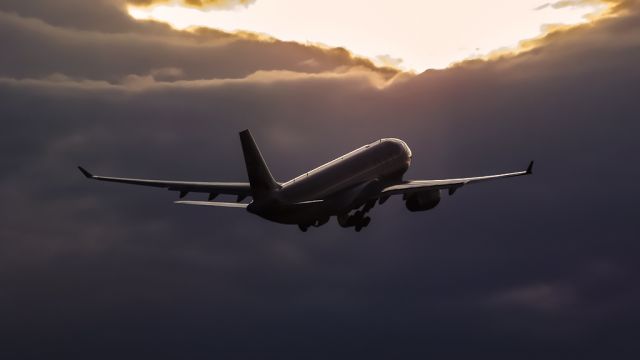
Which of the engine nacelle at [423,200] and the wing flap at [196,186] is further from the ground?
the wing flap at [196,186]

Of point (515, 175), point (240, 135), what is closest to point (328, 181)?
point (240, 135)

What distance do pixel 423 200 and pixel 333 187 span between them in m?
12.0

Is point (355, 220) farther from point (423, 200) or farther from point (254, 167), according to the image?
point (254, 167)

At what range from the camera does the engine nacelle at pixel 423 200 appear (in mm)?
92250

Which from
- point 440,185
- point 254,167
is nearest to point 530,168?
point 440,185

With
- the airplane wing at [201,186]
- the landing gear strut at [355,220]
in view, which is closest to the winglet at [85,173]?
the airplane wing at [201,186]

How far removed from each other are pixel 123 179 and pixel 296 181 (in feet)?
48.4

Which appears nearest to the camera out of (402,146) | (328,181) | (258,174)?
(258,174)

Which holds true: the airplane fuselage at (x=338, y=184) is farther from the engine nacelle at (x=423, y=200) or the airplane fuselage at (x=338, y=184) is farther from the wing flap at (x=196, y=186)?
the wing flap at (x=196, y=186)

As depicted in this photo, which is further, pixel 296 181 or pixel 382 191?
pixel 382 191

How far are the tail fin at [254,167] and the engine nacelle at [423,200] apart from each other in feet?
59.4

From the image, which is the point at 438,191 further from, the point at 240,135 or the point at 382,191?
the point at 240,135

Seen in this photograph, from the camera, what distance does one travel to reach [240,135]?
256 ft

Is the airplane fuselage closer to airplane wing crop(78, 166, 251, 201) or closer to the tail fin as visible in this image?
the tail fin
